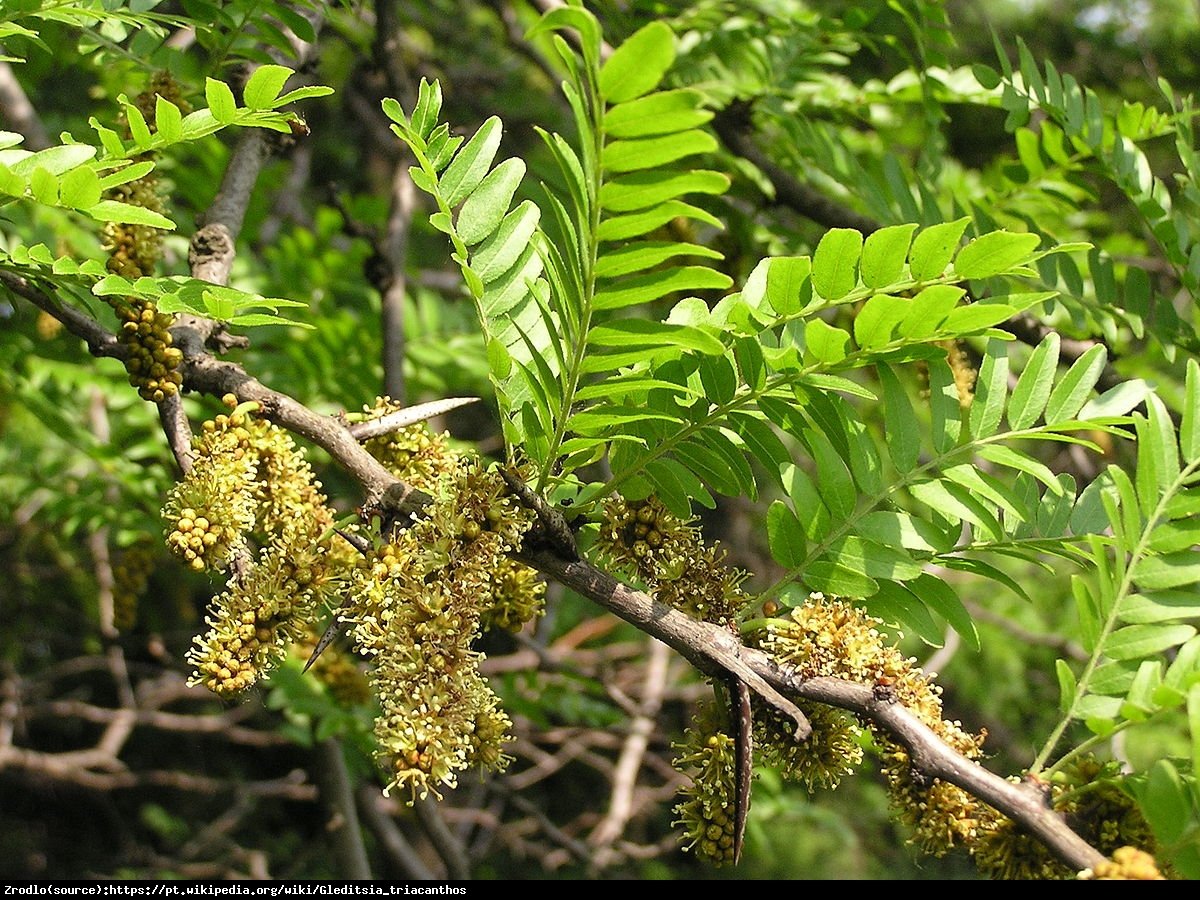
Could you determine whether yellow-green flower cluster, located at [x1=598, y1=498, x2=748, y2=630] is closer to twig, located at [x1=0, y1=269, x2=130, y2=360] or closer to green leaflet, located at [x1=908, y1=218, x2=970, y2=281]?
green leaflet, located at [x1=908, y1=218, x2=970, y2=281]

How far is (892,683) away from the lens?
1373mm

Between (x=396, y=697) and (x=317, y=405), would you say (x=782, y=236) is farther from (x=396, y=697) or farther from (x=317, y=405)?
(x=396, y=697)

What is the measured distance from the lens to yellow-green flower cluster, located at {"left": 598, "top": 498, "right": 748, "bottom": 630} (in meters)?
1.41

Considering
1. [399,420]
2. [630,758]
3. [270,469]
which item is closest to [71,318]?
[270,469]

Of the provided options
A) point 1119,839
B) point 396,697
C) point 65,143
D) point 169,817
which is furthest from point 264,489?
point 169,817

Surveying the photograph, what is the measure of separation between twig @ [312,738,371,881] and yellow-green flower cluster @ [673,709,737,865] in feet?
6.36

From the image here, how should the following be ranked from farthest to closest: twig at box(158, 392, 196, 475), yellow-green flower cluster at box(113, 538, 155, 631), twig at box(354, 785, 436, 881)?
twig at box(354, 785, 436, 881)
yellow-green flower cluster at box(113, 538, 155, 631)
twig at box(158, 392, 196, 475)

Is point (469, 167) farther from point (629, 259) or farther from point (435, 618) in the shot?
point (435, 618)

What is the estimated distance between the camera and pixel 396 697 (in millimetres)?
1285

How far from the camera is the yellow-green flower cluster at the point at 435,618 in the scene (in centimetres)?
127

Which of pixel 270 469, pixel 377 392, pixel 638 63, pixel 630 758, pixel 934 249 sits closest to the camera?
pixel 638 63

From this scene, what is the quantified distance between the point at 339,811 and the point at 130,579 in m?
0.99

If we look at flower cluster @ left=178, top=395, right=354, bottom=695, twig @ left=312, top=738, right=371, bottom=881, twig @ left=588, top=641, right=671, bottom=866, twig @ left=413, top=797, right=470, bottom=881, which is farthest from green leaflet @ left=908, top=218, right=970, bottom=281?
twig @ left=588, top=641, right=671, bottom=866

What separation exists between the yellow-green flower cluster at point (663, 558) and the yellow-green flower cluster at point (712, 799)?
0.54ft
